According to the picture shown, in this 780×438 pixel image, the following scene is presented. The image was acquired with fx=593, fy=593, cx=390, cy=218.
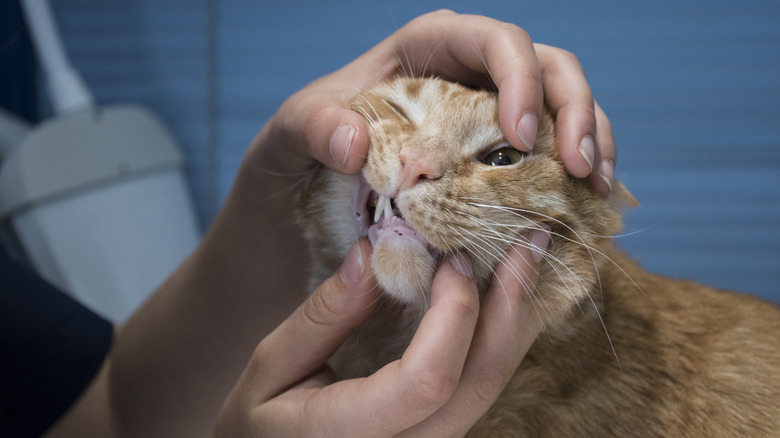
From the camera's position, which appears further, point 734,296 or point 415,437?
point 734,296

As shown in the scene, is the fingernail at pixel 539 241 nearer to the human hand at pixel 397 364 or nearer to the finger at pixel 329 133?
the human hand at pixel 397 364

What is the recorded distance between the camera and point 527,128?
749 millimetres

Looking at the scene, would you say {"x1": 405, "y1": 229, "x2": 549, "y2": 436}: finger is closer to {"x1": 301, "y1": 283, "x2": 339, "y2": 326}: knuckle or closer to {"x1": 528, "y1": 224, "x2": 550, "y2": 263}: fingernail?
{"x1": 528, "y1": 224, "x2": 550, "y2": 263}: fingernail

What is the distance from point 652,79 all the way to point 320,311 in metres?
1.31

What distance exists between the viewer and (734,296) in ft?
3.62

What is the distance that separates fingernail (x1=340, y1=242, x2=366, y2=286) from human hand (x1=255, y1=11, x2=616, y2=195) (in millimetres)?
112

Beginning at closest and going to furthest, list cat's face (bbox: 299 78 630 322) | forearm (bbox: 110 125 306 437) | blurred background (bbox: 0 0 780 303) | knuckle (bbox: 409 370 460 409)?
1. knuckle (bbox: 409 370 460 409)
2. cat's face (bbox: 299 78 630 322)
3. forearm (bbox: 110 125 306 437)
4. blurred background (bbox: 0 0 780 303)

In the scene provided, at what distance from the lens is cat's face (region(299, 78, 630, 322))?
0.74m

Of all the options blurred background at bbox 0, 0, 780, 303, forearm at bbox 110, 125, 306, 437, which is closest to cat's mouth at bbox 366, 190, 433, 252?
forearm at bbox 110, 125, 306, 437

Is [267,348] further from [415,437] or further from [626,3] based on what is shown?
[626,3]

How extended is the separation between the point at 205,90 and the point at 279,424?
154cm

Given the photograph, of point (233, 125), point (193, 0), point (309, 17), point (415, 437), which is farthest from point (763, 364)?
point (193, 0)

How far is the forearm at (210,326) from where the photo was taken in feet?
3.83

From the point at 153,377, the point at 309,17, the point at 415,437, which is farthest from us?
the point at 309,17
